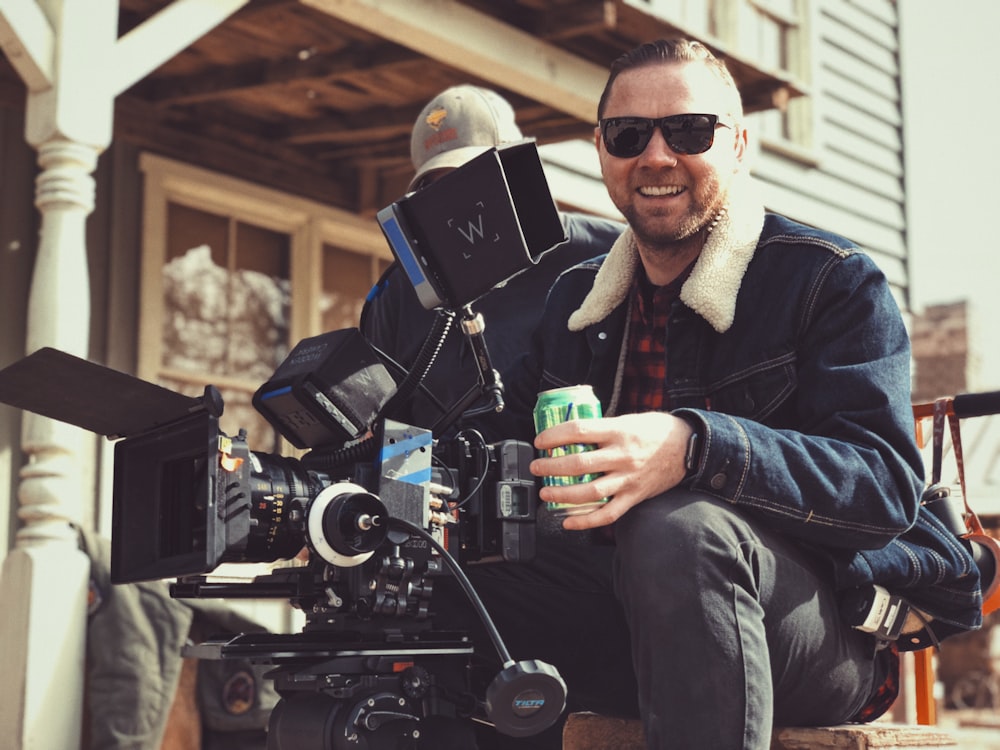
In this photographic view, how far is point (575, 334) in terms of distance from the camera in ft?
8.68

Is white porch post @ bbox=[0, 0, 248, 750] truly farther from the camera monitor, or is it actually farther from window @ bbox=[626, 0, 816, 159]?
window @ bbox=[626, 0, 816, 159]

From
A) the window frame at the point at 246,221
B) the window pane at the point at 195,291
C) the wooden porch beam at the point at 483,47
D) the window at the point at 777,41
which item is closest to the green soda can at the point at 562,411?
the wooden porch beam at the point at 483,47

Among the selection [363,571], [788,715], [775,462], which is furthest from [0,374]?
[788,715]

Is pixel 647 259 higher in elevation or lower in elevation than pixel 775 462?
higher

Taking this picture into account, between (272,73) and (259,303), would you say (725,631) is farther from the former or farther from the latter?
(259,303)

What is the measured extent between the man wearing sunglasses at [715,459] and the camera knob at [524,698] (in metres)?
0.14

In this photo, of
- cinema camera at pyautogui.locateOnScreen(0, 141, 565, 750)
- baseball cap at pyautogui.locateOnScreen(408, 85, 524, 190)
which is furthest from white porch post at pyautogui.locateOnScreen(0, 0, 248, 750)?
cinema camera at pyautogui.locateOnScreen(0, 141, 565, 750)

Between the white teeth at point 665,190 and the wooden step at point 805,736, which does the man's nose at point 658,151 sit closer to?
the white teeth at point 665,190

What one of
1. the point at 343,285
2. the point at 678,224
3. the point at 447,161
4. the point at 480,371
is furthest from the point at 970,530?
the point at 343,285

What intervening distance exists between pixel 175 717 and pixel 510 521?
308 cm

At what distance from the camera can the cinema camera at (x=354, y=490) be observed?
6.49 feet

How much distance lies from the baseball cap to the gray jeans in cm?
187

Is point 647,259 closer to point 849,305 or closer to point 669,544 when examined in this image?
point 849,305

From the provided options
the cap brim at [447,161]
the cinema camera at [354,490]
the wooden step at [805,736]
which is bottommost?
the wooden step at [805,736]
